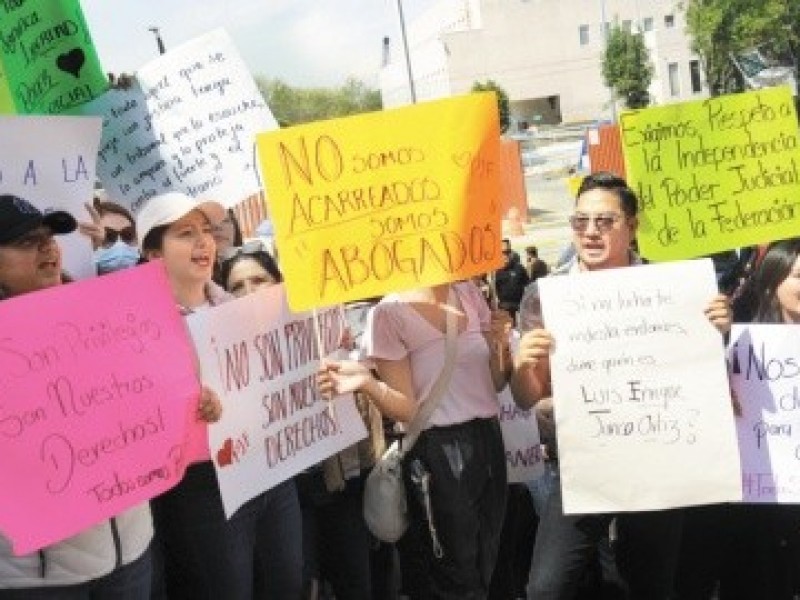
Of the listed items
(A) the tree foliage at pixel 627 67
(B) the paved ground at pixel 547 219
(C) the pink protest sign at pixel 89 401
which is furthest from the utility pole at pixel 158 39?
(A) the tree foliage at pixel 627 67

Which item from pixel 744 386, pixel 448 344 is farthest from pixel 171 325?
pixel 744 386

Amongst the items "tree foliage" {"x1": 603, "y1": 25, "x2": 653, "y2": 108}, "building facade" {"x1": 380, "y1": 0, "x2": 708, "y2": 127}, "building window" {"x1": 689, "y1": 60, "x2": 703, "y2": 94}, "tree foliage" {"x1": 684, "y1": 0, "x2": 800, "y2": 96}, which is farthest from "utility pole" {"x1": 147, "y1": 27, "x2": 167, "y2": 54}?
"building window" {"x1": 689, "y1": 60, "x2": 703, "y2": 94}

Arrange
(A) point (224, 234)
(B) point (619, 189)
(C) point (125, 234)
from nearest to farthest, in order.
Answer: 1. (B) point (619, 189)
2. (A) point (224, 234)
3. (C) point (125, 234)

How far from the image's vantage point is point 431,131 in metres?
2.67

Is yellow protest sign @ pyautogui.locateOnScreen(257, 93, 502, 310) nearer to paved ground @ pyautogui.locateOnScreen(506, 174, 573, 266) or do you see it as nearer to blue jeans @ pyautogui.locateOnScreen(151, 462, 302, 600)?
blue jeans @ pyautogui.locateOnScreen(151, 462, 302, 600)

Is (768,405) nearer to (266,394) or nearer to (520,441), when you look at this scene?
(520,441)

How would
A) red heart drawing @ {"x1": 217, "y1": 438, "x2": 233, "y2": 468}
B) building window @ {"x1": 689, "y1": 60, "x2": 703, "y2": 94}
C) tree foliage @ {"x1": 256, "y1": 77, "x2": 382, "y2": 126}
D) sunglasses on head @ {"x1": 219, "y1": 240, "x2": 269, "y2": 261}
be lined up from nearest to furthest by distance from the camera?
red heart drawing @ {"x1": 217, "y1": 438, "x2": 233, "y2": 468}
sunglasses on head @ {"x1": 219, "y1": 240, "x2": 269, "y2": 261}
building window @ {"x1": 689, "y1": 60, "x2": 703, "y2": 94}
tree foliage @ {"x1": 256, "y1": 77, "x2": 382, "y2": 126}

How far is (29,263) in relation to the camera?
222 centimetres

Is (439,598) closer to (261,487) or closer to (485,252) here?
(261,487)

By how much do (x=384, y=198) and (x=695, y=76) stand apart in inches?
3146

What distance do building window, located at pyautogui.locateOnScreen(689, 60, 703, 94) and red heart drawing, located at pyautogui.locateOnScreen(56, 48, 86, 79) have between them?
79.0 metres

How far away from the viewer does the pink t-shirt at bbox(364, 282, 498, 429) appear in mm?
2721

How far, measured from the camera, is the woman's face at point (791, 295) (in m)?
2.83

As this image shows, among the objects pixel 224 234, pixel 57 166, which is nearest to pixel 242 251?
pixel 224 234
